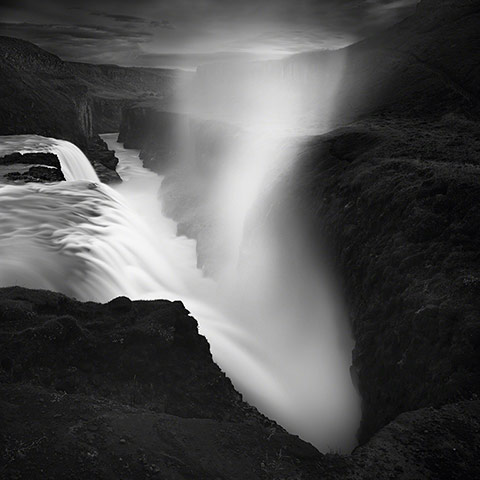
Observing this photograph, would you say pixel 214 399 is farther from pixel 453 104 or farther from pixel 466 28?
pixel 466 28

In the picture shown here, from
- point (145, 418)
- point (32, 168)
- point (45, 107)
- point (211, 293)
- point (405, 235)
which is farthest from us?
point (45, 107)

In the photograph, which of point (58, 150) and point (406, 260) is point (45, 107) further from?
point (406, 260)

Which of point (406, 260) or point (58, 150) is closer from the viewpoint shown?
point (406, 260)

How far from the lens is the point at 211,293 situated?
17.2 meters

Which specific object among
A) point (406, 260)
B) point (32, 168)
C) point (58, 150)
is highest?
point (406, 260)

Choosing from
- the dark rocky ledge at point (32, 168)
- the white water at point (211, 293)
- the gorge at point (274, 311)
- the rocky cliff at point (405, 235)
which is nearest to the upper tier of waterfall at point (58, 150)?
the gorge at point (274, 311)

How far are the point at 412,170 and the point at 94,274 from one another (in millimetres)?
7964

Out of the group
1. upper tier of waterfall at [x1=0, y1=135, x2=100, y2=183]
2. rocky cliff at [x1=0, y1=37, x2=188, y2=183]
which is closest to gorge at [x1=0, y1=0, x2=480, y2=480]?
upper tier of waterfall at [x1=0, y1=135, x2=100, y2=183]

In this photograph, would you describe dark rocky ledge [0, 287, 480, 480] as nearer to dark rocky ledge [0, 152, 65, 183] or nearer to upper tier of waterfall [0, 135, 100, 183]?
dark rocky ledge [0, 152, 65, 183]

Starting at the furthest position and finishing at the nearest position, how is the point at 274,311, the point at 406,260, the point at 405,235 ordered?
the point at 274,311
the point at 405,235
the point at 406,260

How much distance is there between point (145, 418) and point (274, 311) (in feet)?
27.7

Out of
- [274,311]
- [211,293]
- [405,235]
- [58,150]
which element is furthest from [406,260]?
[58,150]

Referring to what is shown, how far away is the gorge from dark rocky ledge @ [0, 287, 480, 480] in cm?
2

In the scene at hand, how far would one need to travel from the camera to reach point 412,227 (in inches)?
348
